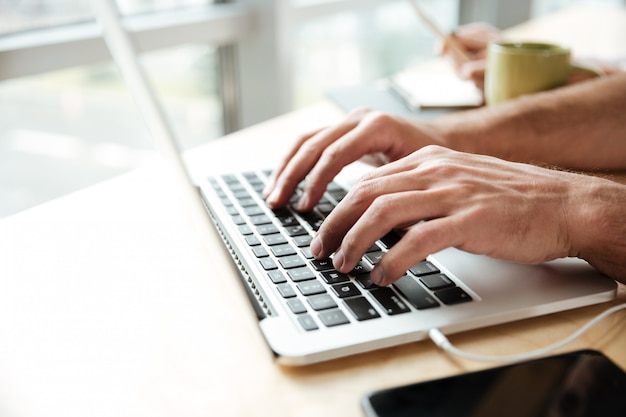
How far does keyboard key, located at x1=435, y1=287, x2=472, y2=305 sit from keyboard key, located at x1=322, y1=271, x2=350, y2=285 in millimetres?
72

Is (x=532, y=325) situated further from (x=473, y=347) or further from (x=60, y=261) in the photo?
(x=60, y=261)

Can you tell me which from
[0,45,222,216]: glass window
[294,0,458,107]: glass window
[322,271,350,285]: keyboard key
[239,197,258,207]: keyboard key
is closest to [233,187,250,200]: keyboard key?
[239,197,258,207]: keyboard key

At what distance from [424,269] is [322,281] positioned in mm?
84

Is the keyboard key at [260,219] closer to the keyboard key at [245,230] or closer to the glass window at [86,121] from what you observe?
the keyboard key at [245,230]

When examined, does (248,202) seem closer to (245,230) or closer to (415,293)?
(245,230)

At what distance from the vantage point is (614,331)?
0.49m

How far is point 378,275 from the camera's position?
1.64 feet

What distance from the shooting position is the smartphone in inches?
15.1

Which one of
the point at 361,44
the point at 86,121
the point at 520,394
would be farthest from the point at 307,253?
the point at 361,44

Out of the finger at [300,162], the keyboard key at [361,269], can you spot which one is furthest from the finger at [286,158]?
the keyboard key at [361,269]

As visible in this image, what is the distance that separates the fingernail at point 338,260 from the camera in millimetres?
524

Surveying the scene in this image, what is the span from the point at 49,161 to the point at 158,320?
1.07 m

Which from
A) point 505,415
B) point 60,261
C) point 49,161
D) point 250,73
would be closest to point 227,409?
point 505,415

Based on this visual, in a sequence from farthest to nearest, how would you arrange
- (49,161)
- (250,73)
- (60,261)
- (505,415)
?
1. (250,73)
2. (49,161)
3. (60,261)
4. (505,415)
